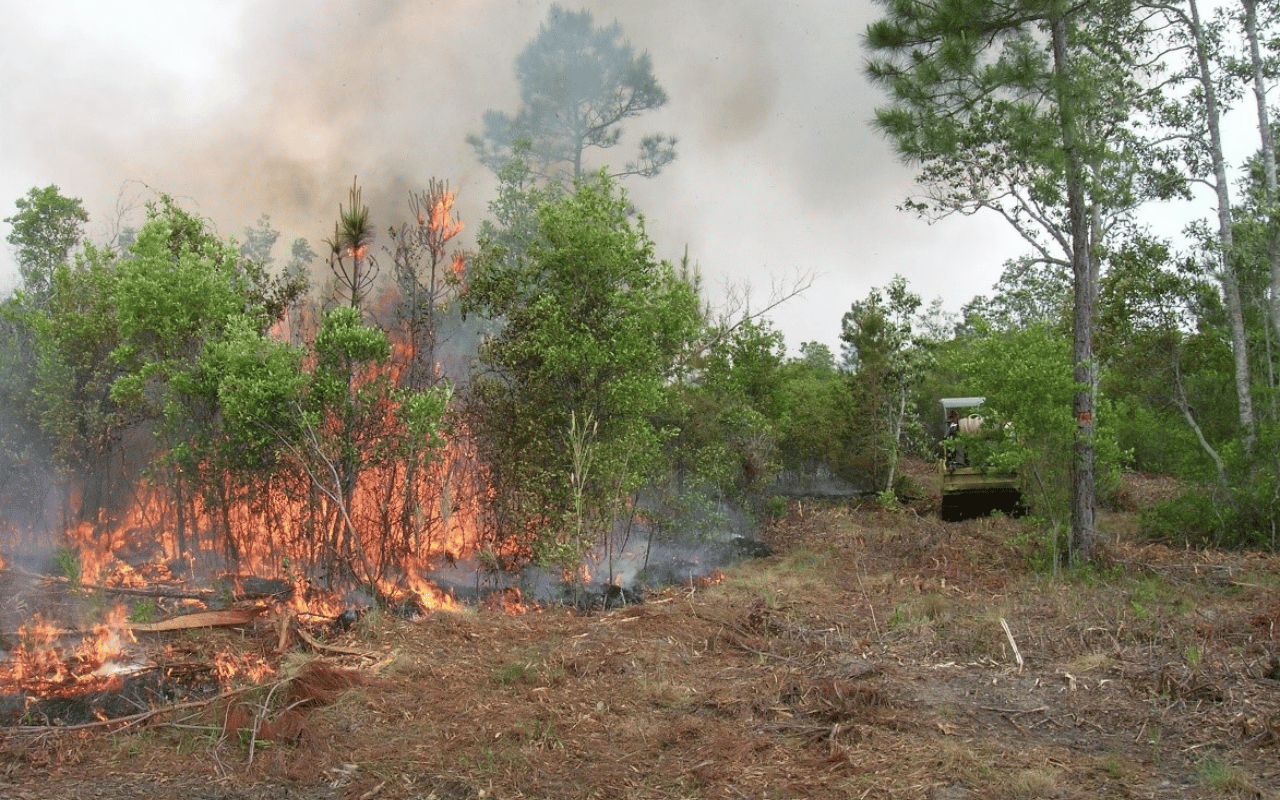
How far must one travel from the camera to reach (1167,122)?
17.2 meters

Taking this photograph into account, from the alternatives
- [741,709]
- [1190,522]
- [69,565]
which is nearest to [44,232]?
[69,565]

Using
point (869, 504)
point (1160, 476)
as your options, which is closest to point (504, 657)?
point (869, 504)

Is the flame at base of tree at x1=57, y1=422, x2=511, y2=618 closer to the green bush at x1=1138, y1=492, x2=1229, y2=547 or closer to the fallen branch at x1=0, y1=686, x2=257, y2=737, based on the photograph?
the fallen branch at x1=0, y1=686, x2=257, y2=737

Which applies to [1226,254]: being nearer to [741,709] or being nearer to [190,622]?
[741,709]

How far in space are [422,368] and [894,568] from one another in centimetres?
755

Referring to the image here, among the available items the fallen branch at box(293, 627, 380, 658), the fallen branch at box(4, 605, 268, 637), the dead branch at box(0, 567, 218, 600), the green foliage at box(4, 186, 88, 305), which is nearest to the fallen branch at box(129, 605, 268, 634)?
the fallen branch at box(4, 605, 268, 637)

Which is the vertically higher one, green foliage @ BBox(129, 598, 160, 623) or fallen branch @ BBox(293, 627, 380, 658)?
green foliage @ BBox(129, 598, 160, 623)

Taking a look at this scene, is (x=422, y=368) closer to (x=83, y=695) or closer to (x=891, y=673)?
(x=83, y=695)

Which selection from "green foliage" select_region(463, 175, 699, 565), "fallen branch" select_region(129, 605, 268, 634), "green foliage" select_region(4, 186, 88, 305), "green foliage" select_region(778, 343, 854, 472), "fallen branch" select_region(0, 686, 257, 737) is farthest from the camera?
"green foliage" select_region(778, 343, 854, 472)

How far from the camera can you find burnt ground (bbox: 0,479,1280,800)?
595cm

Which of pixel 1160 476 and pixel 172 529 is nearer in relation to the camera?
pixel 172 529

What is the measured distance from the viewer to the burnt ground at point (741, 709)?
595cm

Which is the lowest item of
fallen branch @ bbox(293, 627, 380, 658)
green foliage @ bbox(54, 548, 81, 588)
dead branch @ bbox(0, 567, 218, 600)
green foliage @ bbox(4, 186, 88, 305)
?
fallen branch @ bbox(293, 627, 380, 658)

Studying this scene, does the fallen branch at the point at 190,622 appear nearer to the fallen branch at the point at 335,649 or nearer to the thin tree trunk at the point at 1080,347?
the fallen branch at the point at 335,649
